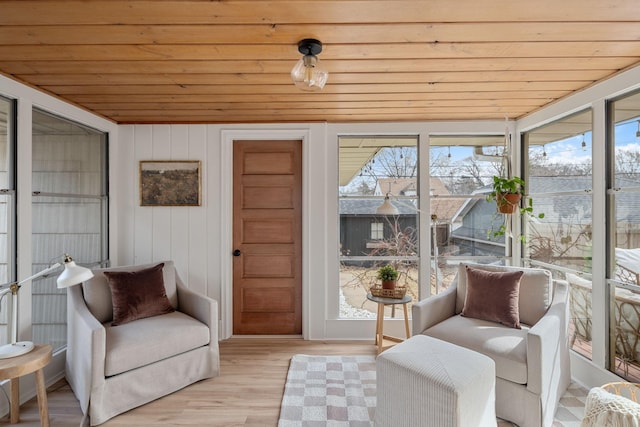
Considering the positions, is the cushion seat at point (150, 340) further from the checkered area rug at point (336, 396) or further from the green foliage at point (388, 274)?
the green foliage at point (388, 274)

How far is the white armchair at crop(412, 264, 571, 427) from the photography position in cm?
187

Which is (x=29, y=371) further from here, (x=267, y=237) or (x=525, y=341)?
(x=525, y=341)

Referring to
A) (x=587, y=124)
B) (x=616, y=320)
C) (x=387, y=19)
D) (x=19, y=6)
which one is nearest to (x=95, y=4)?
(x=19, y=6)

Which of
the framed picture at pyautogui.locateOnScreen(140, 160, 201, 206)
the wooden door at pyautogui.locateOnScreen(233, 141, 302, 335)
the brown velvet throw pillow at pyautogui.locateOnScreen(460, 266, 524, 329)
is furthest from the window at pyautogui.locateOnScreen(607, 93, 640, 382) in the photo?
the framed picture at pyautogui.locateOnScreen(140, 160, 201, 206)

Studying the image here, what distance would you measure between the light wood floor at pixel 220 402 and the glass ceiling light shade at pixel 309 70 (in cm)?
198

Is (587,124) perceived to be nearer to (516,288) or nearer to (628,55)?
(628,55)

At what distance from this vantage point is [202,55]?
1.87 m

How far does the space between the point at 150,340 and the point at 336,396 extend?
1321 mm

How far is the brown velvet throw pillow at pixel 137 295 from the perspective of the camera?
2.42 m

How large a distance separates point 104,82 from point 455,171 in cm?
309

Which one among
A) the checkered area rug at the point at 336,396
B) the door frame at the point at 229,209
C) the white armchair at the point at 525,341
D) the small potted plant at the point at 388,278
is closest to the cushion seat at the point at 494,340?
the white armchair at the point at 525,341

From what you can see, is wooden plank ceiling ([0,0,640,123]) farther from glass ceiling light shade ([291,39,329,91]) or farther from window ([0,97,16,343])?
window ([0,97,16,343])

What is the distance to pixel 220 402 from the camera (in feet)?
7.29

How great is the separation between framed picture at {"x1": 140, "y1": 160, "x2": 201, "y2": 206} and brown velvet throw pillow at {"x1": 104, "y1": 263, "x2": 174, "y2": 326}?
2.77 ft
